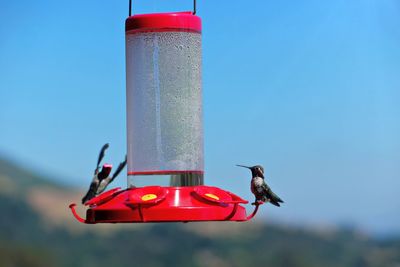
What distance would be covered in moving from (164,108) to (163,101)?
0.05 metres

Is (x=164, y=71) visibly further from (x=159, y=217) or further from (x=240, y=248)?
(x=240, y=248)

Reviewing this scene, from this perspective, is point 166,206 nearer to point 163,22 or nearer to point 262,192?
point 262,192

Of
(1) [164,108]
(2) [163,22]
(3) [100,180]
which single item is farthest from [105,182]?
(2) [163,22]

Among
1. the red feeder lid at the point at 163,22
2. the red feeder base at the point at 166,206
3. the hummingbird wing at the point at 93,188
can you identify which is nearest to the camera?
the red feeder base at the point at 166,206

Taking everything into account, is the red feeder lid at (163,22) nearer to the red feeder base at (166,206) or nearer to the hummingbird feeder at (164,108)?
the hummingbird feeder at (164,108)

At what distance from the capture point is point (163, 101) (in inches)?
274

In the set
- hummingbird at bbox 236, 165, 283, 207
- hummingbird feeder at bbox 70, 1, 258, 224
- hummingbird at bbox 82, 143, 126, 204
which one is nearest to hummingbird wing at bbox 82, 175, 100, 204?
hummingbird at bbox 82, 143, 126, 204

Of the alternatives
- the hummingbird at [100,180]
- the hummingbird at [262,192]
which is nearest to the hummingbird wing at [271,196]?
the hummingbird at [262,192]

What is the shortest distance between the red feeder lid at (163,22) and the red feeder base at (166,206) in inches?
40.3

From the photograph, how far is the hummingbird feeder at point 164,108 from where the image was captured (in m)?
6.70

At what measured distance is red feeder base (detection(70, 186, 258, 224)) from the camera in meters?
6.21

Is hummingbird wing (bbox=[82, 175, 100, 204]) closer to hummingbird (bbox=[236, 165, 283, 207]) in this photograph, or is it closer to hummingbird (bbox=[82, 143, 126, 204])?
hummingbird (bbox=[82, 143, 126, 204])

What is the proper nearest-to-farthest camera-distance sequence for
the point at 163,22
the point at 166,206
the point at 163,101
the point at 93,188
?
1. the point at 166,206
2. the point at 163,22
3. the point at 163,101
4. the point at 93,188

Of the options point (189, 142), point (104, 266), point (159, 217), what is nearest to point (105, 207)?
point (159, 217)
